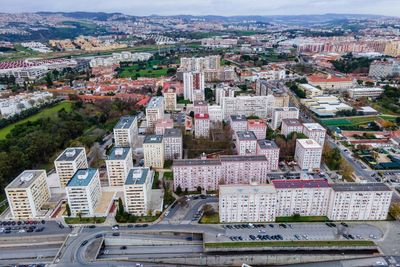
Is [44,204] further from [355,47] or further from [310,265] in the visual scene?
[355,47]

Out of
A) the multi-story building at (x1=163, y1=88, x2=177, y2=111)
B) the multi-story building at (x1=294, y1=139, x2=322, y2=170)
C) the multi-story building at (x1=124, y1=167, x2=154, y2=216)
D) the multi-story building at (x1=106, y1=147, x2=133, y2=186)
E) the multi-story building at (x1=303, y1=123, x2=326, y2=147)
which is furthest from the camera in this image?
Result: the multi-story building at (x1=163, y1=88, x2=177, y2=111)

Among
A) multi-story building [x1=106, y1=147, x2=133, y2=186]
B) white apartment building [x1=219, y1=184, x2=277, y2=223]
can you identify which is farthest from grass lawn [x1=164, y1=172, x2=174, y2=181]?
white apartment building [x1=219, y1=184, x2=277, y2=223]

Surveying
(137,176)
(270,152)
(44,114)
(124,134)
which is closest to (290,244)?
(270,152)

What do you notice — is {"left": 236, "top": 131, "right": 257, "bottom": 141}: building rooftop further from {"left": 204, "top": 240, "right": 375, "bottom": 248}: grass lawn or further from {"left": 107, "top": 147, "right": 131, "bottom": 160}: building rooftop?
{"left": 204, "top": 240, "right": 375, "bottom": 248}: grass lawn

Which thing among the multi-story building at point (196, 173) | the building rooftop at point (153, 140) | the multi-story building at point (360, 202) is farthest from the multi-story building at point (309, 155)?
the building rooftop at point (153, 140)

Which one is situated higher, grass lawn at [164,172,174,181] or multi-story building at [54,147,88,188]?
multi-story building at [54,147,88,188]

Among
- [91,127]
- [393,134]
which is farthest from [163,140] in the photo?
[393,134]
